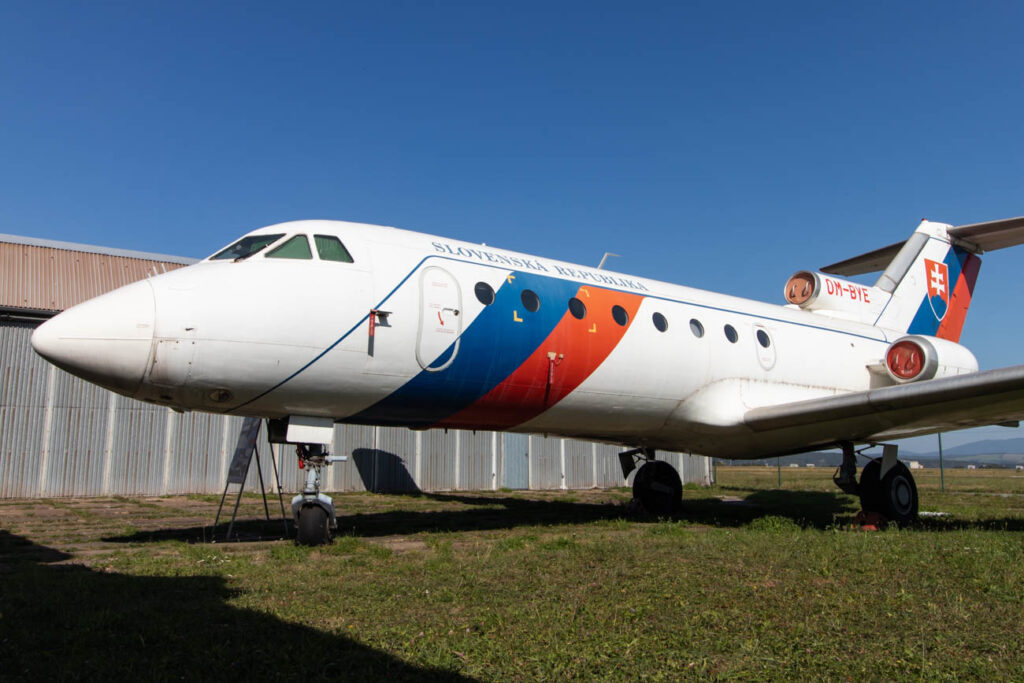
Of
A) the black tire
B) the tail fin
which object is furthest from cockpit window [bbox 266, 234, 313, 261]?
the tail fin

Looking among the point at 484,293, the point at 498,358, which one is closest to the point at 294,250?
the point at 484,293

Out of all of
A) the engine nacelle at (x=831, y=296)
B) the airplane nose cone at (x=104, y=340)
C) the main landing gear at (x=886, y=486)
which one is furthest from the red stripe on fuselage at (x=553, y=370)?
the engine nacelle at (x=831, y=296)

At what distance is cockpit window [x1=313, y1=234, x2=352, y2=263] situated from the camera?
8.77 meters

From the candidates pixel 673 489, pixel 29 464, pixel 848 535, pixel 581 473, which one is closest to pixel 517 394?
pixel 848 535

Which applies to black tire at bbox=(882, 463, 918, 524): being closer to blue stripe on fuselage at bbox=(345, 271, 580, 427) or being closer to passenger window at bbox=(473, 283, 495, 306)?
blue stripe on fuselage at bbox=(345, 271, 580, 427)

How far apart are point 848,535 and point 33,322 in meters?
19.4

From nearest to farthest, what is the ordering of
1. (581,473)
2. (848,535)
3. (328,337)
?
(328,337) < (848,535) < (581,473)

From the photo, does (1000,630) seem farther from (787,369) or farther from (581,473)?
(581,473)

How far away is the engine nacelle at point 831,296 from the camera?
1577 centimetres

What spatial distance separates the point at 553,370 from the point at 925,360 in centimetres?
753

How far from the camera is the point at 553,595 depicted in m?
5.75

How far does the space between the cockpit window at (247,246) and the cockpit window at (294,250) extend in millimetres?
189

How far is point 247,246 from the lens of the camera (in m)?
8.89

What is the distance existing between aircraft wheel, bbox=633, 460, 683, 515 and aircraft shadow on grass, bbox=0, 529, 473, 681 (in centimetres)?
979
